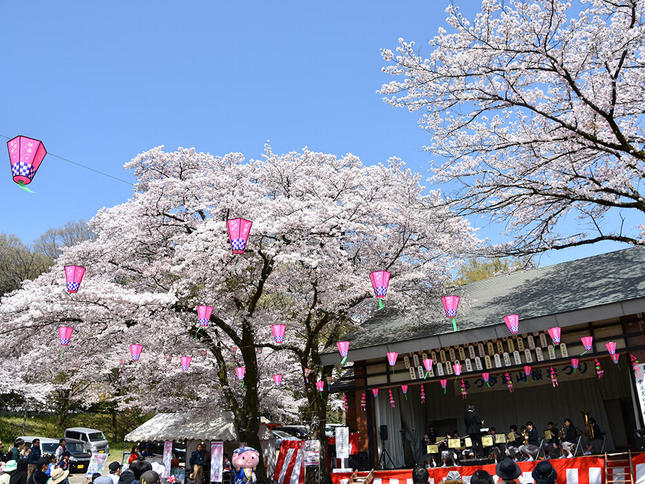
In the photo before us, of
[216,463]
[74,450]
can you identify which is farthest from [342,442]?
[74,450]

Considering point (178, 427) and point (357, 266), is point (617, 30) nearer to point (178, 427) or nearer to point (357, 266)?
point (357, 266)

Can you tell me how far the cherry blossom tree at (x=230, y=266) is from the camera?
13656 mm

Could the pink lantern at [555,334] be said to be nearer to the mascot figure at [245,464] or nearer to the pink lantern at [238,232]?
the pink lantern at [238,232]

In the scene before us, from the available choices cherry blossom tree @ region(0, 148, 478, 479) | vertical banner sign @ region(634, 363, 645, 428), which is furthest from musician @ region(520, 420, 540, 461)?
cherry blossom tree @ region(0, 148, 478, 479)

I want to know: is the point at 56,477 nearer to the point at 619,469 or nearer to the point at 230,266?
the point at 230,266

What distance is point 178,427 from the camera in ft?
65.7

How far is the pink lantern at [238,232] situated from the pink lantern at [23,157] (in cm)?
400

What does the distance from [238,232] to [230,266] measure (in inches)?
109

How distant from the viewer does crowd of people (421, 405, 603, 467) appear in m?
12.4

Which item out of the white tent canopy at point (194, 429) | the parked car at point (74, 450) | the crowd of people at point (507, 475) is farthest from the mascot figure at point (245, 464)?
the parked car at point (74, 450)

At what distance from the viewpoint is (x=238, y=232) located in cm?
1145

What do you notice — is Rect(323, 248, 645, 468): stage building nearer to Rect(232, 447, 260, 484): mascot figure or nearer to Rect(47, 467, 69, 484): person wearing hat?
Rect(232, 447, 260, 484): mascot figure

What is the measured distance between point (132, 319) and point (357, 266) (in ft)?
23.1

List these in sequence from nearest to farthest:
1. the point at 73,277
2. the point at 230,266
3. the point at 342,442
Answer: the point at 73,277 < the point at 230,266 < the point at 342,442
